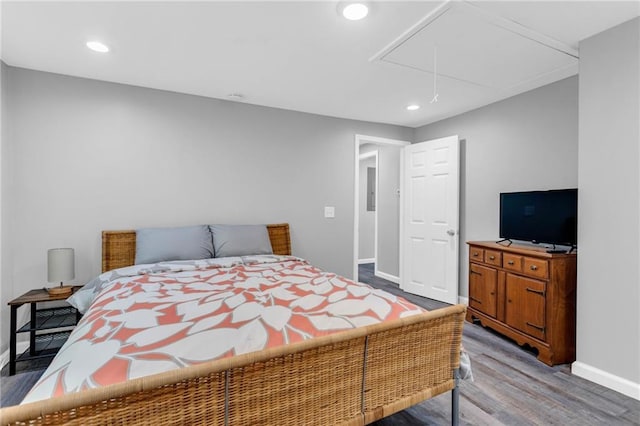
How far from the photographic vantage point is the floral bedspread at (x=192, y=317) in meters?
1.13

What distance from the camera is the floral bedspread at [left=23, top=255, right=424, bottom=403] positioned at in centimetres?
113

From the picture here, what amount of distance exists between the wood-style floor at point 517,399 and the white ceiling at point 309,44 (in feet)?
7.86

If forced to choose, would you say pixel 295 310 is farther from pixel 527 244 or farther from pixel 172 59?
pixel 527 244

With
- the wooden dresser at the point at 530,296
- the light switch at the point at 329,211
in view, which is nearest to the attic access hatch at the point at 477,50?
the wooden dresser at the point at 530,296

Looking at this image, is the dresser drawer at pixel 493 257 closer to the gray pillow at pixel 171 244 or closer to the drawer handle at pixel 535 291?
the drawer handle at pixel 535 291

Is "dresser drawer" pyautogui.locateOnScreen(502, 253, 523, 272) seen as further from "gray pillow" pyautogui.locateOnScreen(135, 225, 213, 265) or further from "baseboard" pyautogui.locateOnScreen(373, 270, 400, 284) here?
"gray pillow" pyautogui.locateOnScreen(135, 225, 213, 265)

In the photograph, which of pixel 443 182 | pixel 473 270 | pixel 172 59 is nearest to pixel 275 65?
pixel 172 59

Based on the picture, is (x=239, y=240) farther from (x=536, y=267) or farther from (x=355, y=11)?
(x=536, y=267)

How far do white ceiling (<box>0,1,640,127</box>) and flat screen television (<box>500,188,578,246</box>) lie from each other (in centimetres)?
108

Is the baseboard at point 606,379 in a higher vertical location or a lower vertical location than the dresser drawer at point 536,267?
lower

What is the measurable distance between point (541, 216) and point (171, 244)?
3.30 metres

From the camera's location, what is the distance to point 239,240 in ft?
10.5

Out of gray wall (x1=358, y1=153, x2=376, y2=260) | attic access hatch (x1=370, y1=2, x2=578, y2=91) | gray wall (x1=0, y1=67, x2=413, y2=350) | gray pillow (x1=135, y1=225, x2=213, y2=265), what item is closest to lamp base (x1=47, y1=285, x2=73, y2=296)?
gray wall (x1=0, y1=67, x2=413, y2=350)

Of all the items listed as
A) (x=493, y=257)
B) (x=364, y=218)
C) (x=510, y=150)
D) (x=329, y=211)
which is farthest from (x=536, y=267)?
(x=364, y=218)
